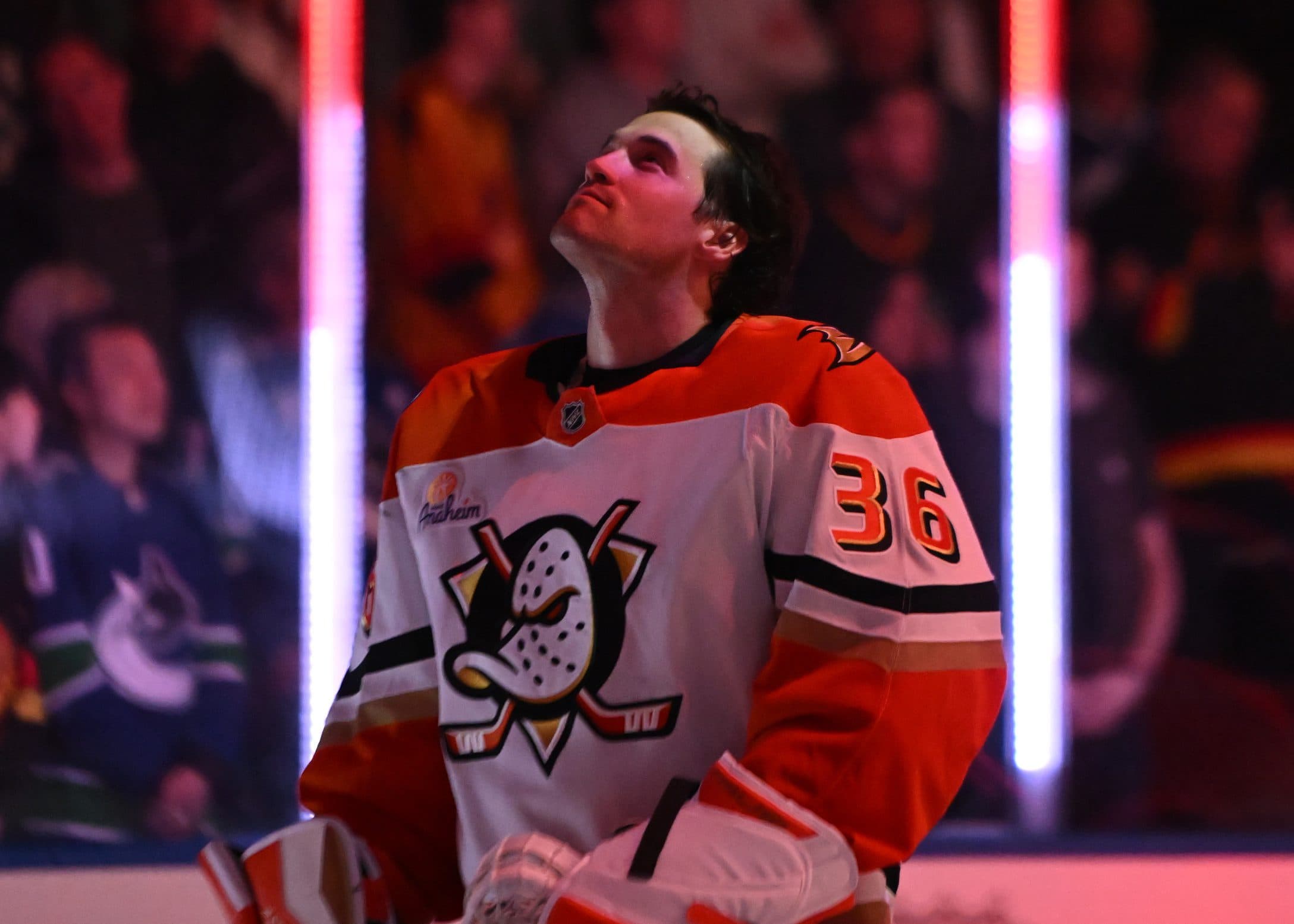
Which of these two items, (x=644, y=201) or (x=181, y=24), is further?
(x=181, y=24)

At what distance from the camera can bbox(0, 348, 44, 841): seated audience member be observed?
244 cm

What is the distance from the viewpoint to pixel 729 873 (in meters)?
1.13

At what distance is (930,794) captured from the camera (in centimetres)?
121

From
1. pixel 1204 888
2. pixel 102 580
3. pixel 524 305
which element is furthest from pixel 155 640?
pixel 1204 888

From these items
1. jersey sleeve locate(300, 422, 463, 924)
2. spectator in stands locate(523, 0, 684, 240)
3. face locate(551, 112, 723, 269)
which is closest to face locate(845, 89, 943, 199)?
spectator in stands locate(523, 0, 684, 240)

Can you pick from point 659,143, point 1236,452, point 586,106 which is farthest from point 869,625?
point 586,106

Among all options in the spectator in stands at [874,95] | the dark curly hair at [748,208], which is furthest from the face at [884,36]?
the dark curly hair at [748,208]

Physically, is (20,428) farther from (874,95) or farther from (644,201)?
(874,95)

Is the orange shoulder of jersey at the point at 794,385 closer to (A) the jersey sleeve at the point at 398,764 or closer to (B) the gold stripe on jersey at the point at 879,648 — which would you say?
(B) the gold stripe on jersey at the point at 879,648

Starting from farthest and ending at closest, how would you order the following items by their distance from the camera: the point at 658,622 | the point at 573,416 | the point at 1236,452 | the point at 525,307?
1. the point at 525,307
2. the point at 1236,452
3. the point at 573,416
4. the point at 658,622

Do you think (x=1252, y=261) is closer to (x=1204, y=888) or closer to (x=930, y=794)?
(x=1204, y=888)

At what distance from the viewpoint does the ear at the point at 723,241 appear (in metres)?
1.60

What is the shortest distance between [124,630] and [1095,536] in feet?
6.12

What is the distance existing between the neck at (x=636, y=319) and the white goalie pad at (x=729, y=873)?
0.54 metres
